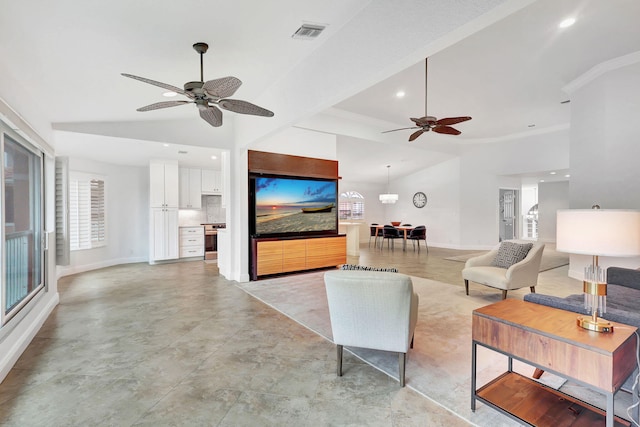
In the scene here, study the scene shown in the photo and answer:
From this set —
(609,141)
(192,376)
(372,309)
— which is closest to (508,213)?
(609,141)

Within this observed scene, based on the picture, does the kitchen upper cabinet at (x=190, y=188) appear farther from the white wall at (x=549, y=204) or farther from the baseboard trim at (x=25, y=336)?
the white wall at (x=549, y=204)

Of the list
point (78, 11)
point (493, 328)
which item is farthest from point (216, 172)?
point (493, 328)

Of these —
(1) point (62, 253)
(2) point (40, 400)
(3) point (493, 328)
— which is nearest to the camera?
(3) point (493, 328)

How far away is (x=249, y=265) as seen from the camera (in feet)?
17.7

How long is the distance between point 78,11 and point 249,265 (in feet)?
13.3

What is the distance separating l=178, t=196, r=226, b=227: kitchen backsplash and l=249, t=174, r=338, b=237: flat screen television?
131 inches

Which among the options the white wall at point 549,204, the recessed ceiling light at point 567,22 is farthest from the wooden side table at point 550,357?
the white wall at point 549,204

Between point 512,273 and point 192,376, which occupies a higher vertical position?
point 512,273

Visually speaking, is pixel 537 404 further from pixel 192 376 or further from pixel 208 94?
pixel 208 94

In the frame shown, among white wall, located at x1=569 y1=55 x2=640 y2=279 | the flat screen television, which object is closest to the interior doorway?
white wall, located at x1=569 y1=55 x2=640 y2=279

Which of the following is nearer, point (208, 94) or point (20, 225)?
point (208, 94)

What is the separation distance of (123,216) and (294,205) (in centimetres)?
436

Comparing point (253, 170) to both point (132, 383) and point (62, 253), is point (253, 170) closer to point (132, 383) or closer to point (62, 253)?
point (62, 253)

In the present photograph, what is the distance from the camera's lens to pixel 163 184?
7.06 metres
